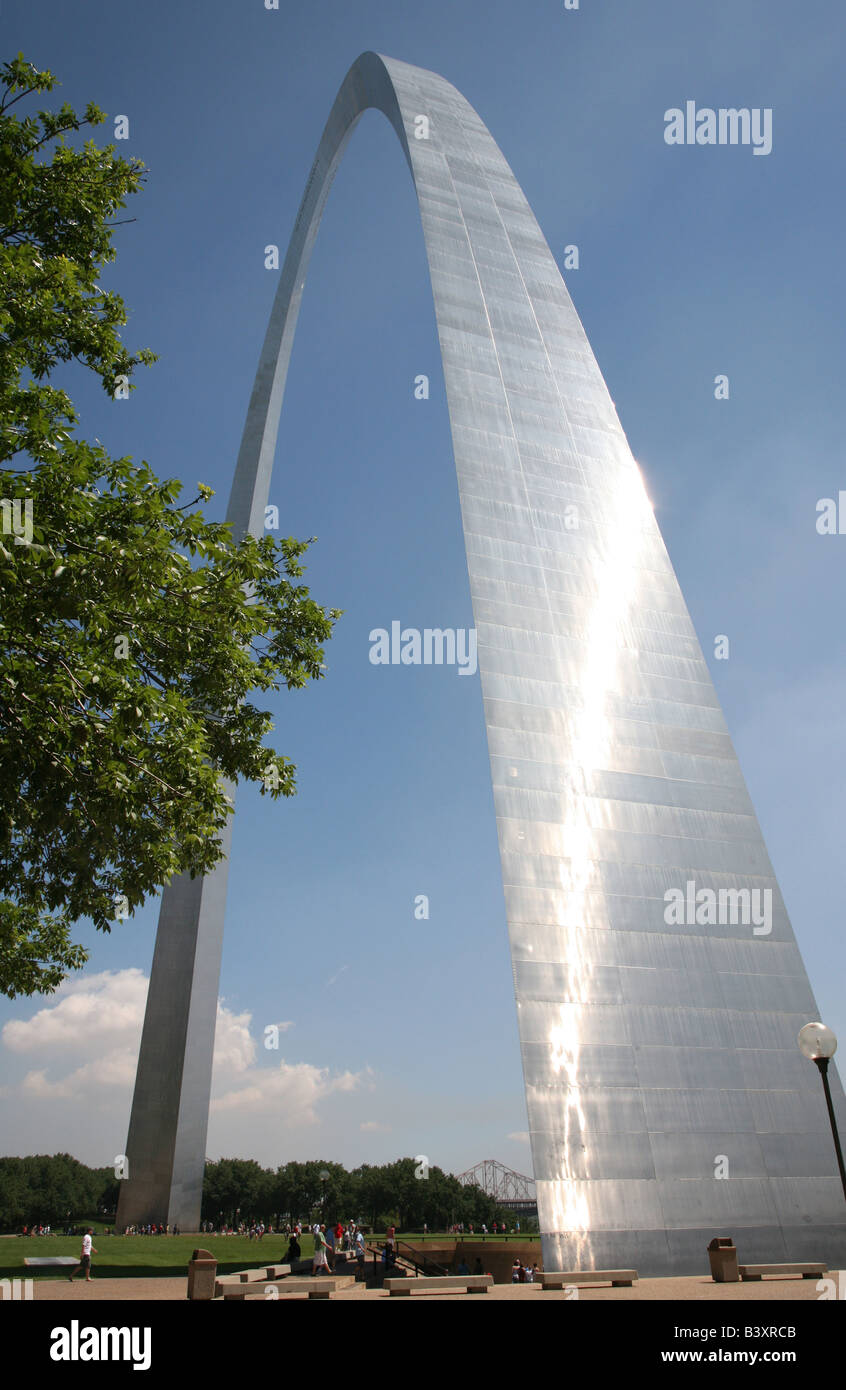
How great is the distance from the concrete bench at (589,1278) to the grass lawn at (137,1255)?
8.88 metres

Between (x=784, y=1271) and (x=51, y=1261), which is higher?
(x=784, y=1271)

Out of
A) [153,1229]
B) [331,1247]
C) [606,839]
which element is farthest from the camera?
[331,1247]

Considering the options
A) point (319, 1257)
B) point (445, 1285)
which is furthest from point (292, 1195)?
point (445, 1285)

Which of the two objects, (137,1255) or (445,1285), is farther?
(137,1255)

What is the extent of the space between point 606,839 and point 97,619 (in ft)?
37.4

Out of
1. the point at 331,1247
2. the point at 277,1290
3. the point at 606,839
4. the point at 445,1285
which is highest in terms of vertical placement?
the point at 606,839

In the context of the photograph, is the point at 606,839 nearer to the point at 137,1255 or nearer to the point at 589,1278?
the point at 589,1278

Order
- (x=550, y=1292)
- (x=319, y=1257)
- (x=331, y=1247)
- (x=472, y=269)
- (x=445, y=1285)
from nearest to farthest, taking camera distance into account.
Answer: (x=550, y=1292), (x=445, y=1285), (x=319, y=1257), (x=472, y=269), (x=331, y=1247)

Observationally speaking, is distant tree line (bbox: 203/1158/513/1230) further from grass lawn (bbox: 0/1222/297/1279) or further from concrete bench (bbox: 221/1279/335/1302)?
concrete bench (bbox: 221/1279/335/1302)

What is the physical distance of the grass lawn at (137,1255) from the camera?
2027 cm

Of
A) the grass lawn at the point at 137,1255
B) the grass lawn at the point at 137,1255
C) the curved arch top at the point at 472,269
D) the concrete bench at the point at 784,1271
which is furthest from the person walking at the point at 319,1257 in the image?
the curved arch top at the point at 472,269

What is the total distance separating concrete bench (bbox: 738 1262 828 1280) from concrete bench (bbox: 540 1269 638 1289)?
1805 millimetres

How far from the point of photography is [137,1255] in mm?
24609

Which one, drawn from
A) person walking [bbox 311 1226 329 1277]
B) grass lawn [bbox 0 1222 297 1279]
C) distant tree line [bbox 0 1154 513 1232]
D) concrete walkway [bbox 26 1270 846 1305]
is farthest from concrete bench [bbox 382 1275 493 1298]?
distant tree line [bbox 0 1154 513 1232]
